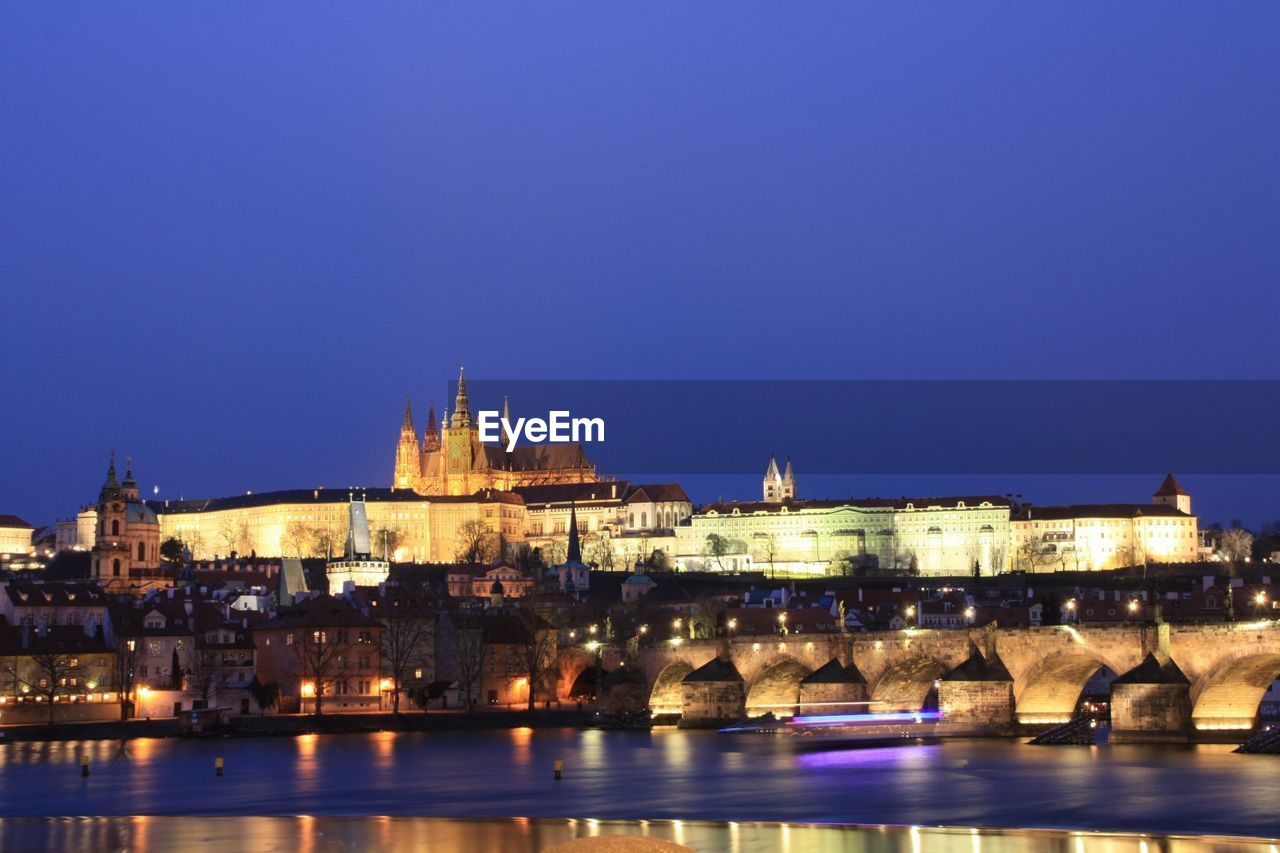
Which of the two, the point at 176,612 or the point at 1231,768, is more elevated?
the point at 176,612

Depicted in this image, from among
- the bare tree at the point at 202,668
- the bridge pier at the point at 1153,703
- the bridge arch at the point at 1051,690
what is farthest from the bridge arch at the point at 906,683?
the bare tree at the point at 202,668

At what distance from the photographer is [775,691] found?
69.1 m

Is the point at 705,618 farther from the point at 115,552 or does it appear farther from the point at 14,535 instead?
the point at 14,535

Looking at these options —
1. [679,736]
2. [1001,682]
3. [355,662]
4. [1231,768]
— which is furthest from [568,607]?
[1231,768]

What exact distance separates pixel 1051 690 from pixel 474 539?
130m

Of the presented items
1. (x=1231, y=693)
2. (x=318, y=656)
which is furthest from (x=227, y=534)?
(x=1231, y=693)

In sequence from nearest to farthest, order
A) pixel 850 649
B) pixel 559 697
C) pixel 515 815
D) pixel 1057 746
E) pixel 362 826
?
pixel 362 826 → pixel 515 815 → pixel 1057 746 → pixel 850 649 → pixel 559 697

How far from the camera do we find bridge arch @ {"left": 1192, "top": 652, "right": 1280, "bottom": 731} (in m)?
51.6

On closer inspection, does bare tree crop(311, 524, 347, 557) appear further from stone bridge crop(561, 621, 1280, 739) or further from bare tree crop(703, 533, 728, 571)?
stone bridge crop(561, 621, 1280, 739)

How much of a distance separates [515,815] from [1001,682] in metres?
21.7

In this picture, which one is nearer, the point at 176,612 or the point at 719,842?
the point at 719,842

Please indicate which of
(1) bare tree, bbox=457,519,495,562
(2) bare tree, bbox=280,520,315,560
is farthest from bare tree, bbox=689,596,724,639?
(2) bare tree, bbox=280,520,315,560

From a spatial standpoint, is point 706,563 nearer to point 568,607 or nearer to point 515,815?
point 568,607

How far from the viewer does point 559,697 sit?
82.4 metres
